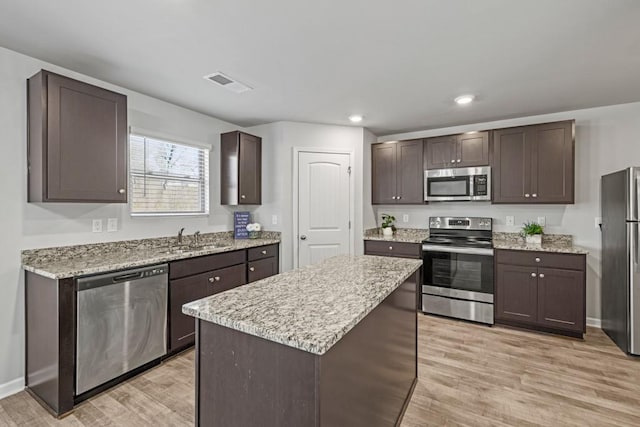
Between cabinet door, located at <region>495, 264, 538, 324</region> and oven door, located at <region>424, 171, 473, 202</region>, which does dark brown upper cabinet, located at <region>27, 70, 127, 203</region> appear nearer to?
oven door, located at <region>424, 171, 473, 202</region>

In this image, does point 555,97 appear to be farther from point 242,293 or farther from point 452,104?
point 242,293

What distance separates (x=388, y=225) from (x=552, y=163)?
210cm

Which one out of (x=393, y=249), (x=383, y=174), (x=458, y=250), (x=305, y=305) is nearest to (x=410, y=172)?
(x=383, y=174)

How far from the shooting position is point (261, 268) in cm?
368

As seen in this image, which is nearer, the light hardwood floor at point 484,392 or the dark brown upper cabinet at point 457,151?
the light hardwood floor at point 484,392

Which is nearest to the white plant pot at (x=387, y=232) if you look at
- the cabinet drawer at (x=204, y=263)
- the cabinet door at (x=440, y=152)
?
the cabinet door at (x=440, y=152)

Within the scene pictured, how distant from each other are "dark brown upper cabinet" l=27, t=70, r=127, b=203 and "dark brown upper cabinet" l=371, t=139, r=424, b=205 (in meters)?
3.15

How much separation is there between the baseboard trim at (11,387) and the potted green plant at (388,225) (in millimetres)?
3935

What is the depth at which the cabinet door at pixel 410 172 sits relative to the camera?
165 inches

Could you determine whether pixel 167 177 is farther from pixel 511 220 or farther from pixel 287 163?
pixel 511 220

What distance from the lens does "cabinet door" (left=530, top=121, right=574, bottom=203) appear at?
3.34 meters

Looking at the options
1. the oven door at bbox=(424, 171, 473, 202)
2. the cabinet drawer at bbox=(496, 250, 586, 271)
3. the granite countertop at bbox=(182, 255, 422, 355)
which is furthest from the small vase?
the granite countertop at bbox=(182, 255, 422, 355)

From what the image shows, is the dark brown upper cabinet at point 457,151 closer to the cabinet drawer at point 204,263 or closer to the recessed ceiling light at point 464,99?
the recessed ceiling light at point 464,99

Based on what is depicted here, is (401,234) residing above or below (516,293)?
above
